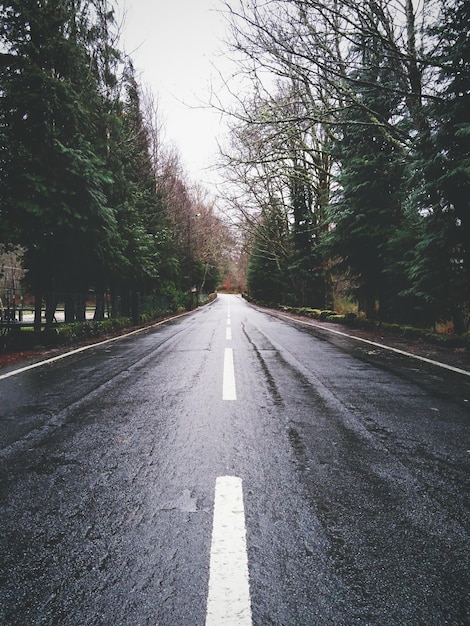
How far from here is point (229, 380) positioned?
18.1 ft

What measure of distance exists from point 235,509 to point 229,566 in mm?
478

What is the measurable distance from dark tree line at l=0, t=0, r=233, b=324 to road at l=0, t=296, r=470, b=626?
7921 mm

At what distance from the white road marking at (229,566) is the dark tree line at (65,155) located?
10074mm

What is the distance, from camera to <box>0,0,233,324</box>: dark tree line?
1045 centimetres

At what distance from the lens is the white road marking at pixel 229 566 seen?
4.73 ft

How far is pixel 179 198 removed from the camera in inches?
1323

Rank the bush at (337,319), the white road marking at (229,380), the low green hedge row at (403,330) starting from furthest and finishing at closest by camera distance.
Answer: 1. the bush at (337,319)
2. the low green hedge row at (403,330)
3. the white road marking at (229,380)

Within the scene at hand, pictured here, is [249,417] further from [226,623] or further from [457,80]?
[457,80]

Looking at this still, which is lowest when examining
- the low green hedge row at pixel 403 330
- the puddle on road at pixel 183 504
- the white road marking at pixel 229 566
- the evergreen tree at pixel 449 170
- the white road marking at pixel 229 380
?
the puddle on road at pixel 183 504

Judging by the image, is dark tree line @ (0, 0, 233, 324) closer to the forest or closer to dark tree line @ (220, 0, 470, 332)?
the forest

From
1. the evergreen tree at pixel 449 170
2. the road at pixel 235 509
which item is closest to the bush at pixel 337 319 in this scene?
the evergreen tree at pixel 449 170

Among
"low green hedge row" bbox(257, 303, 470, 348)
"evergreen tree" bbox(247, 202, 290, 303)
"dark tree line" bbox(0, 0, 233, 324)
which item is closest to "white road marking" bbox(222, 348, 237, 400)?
"low green hedge row" bbox(257, 303, 470, 348)

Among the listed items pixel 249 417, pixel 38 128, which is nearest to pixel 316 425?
pixel 249 417

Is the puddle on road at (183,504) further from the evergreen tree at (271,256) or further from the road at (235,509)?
the evergreen tree at (271,256)
